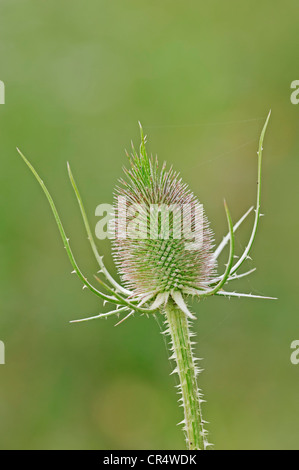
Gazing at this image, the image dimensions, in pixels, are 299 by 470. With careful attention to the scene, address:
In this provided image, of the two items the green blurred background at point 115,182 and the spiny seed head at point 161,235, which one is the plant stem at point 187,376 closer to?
the spiny seed head at point 161,235

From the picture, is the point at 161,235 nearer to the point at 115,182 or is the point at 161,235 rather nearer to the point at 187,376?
the point at 187,376

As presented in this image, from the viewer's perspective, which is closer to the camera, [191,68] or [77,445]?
[77,445]

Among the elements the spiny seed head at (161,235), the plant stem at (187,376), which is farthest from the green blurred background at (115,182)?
the plant stem at (187,376)
